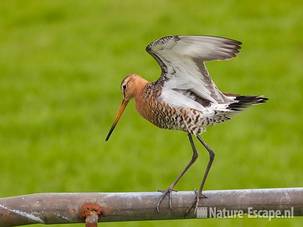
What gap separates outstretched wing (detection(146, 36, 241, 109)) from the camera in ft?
15.6

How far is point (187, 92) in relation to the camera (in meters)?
5.17

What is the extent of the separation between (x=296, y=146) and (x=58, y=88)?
11.6ft

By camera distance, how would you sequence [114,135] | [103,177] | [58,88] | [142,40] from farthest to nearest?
[142,40] < [58,88] < [114,135] < [103,177]

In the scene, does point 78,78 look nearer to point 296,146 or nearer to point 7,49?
point 7,49

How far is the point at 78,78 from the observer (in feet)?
41.5

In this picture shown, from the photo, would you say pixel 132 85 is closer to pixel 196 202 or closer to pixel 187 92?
pixel 187 92

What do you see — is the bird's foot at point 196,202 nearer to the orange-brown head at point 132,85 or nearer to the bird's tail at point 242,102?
the bird's tail at point 242,102

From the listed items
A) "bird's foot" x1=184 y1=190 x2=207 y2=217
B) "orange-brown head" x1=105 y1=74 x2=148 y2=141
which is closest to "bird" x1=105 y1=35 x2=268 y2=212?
"orange-brown head" x1=105 y1=74 x2=148 y2=141

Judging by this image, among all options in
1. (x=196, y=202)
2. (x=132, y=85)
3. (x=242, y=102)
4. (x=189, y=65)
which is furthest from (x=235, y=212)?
(x=132, y=85)

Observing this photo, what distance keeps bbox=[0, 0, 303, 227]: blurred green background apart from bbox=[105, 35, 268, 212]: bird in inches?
135

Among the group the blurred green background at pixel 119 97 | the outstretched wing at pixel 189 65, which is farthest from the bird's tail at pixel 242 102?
the blurred green background at pixel 119 97

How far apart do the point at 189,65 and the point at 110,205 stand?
Answer: 1443 millimetres

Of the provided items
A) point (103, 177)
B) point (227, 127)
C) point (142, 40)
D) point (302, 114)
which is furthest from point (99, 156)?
point (142, 40)

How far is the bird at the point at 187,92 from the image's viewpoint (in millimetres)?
4805
